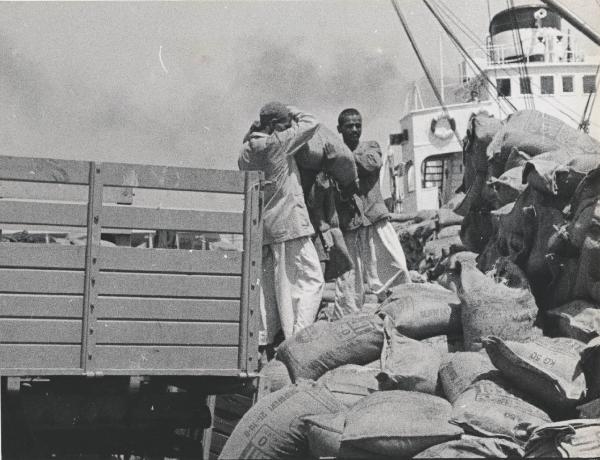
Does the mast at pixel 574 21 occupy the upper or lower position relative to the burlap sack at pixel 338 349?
upper

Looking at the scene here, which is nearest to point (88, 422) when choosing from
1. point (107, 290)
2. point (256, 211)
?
point (107, 290)

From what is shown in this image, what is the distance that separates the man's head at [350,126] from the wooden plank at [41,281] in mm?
3101

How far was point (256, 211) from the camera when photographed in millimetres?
5172

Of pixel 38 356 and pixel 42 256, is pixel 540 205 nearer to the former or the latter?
pixel 42 256

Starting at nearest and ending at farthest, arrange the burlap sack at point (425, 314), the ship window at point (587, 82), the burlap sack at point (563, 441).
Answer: the burlap sack at point (563, 441) → the burlap sack at point (425, 314) → the ship window at point (587, 82)

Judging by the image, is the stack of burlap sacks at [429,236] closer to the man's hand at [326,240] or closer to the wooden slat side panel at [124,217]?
the man's hand at [326,240]

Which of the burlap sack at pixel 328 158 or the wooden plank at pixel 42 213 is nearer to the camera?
the wooden plank at pixel 42 213

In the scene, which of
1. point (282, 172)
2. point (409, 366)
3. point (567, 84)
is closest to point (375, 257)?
point (282, 172)

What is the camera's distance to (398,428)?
4.49 metres

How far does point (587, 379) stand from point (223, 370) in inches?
65.3

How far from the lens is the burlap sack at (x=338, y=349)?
18.8 ft

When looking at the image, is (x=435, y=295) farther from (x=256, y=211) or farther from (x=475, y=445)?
(x=475, y=445)

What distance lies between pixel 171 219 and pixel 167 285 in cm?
32

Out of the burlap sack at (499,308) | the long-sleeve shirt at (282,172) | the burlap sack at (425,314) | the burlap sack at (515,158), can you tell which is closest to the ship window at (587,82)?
the burlap sack at (515,158)
